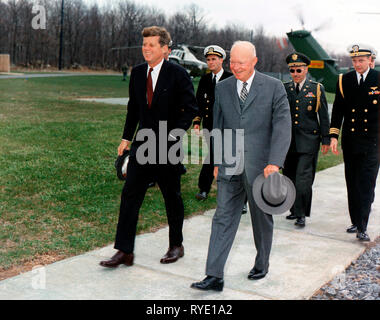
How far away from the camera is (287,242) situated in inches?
202


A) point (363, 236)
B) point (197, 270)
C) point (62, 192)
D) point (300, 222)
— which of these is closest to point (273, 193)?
point (197, 270)

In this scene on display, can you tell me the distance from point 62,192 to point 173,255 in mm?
2852

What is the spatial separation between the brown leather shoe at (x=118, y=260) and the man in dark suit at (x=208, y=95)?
7.85 feet

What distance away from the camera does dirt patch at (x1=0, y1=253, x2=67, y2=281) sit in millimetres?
3984

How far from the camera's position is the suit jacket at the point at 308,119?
578 centimetres

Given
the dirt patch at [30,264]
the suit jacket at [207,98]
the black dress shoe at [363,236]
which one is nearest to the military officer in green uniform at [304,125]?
the black dress shoe at [363,236]

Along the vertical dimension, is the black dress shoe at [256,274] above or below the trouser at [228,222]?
below

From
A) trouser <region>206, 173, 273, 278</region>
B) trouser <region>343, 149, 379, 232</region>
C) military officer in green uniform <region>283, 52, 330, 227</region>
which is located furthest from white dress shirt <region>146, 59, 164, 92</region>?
trouser <region>343, 149, 379, 232</region>

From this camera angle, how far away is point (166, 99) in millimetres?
4195

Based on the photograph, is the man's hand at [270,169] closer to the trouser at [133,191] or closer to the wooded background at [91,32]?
the trouser at [133,191]
